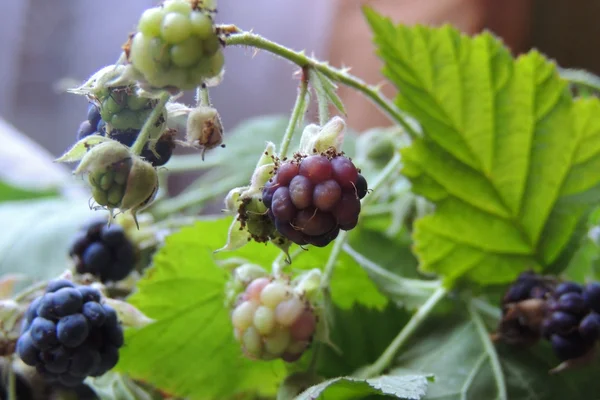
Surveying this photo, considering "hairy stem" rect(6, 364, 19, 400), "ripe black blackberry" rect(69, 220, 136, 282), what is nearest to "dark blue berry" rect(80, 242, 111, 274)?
"ripe black blackberry" rect(69, 220, 136, 282)

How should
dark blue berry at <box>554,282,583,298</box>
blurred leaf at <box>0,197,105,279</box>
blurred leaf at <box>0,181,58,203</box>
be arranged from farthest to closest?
blurred leaf at <box>0,181,58,203</box> < blurred leaf at <box>0,197,105,279</box> < dark blue berry at <box>554,282,583,298</box>

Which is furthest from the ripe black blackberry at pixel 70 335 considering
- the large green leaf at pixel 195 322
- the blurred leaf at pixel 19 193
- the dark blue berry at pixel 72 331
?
the blurred leaf at pixel 19 193

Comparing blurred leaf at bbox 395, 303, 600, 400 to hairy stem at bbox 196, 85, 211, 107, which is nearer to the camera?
hairy stem at bbox 196, 85, 211, 107

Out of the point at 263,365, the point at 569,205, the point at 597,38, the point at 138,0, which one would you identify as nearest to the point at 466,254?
the point at 569,205

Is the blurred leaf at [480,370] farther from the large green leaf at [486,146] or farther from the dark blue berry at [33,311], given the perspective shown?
the dark blue berry at [33,311]

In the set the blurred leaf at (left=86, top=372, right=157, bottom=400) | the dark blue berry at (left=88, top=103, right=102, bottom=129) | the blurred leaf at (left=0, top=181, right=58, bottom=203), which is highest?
the dark blue berry at (left=88, top=103, right=102, bottom=129)

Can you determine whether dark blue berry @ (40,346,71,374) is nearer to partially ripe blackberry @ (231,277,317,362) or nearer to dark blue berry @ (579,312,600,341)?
partially ripe blackberry @ (231,277,317,362)

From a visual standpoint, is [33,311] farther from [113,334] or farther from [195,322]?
[195,322]

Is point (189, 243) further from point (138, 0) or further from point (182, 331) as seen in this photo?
point (138, 0)
